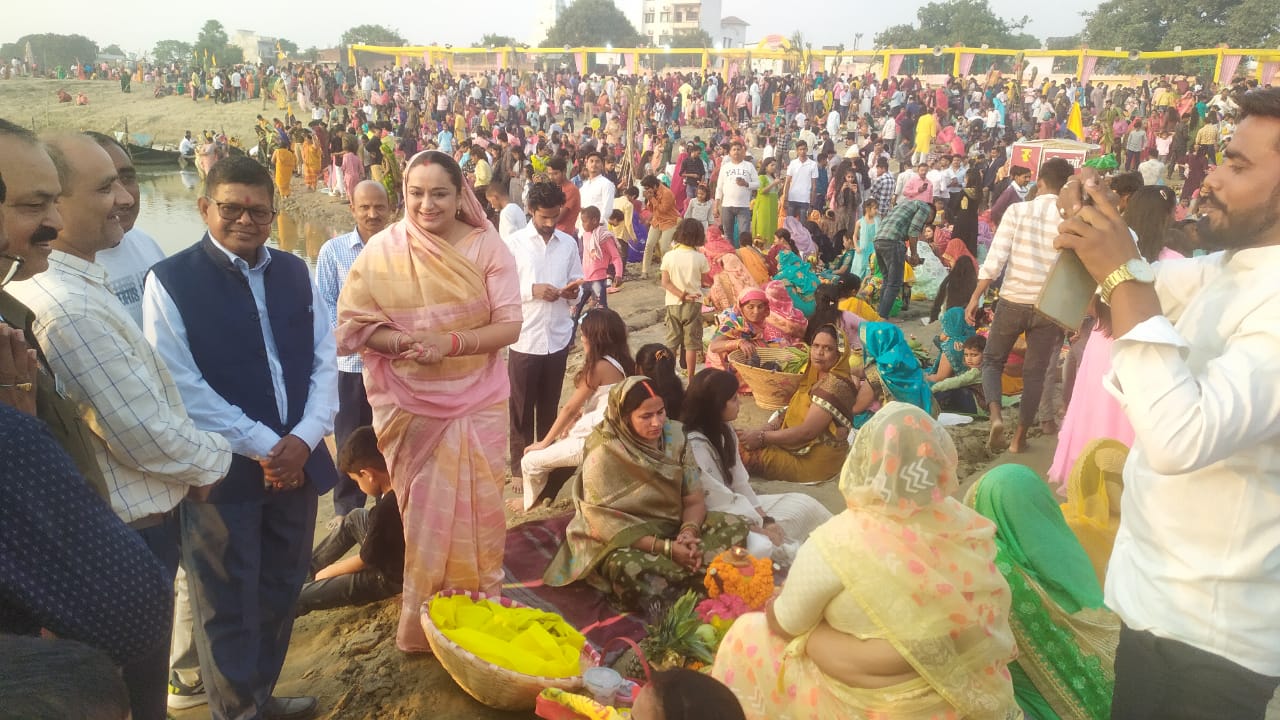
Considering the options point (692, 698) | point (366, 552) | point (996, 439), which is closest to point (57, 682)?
point (692, 698)

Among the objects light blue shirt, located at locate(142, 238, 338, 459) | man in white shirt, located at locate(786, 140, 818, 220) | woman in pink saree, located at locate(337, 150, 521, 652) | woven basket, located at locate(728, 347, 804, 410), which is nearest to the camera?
light blue shirt, located at locate(142, 238, 338, 459)

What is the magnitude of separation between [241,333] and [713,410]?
89.0 inches

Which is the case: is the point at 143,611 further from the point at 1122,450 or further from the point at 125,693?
the point at 1122,450

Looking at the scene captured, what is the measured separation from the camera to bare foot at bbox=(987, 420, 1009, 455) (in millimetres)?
5441

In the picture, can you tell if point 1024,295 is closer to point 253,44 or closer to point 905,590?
point 905,590

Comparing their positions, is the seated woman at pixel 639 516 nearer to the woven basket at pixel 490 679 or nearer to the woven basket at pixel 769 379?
the woven basket at pixel 490 679

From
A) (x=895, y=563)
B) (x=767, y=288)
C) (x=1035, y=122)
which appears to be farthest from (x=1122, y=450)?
(x=1035, y=122)

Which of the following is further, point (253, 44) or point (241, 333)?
point (253, 44)

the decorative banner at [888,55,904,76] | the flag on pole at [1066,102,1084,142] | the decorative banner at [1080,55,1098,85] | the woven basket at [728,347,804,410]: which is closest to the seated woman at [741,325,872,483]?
the woven basket at [728,347,804,410]

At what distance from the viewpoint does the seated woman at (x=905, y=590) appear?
6.88 feet

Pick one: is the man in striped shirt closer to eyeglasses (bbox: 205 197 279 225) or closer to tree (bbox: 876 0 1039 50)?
eyeglasses (bbox: 205 197 279 225)

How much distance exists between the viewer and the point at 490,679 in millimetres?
2764

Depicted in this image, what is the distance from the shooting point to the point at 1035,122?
21219 mm

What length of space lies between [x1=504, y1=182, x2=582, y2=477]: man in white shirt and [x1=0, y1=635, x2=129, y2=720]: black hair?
4.02 m
